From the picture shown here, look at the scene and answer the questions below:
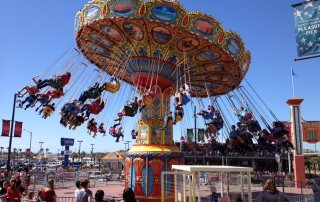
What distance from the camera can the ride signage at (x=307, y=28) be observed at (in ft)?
31.1

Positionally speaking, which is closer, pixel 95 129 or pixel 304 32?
pixel 304 32

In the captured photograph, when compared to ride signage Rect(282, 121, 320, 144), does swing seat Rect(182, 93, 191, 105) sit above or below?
above

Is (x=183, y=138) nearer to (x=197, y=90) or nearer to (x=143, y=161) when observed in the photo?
(x=197, y=90)

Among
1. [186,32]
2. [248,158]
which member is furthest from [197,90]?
[248,158]

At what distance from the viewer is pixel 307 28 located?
9.66 m

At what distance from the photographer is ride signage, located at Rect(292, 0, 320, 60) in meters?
9.47

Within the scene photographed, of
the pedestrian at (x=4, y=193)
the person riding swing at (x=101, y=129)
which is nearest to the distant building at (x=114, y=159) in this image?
the person riding swing at (x=101, y=129)

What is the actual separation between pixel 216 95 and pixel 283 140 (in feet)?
21.5

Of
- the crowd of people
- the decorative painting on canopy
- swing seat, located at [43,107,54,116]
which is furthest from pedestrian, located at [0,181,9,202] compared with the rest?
the decorative painting on canopy

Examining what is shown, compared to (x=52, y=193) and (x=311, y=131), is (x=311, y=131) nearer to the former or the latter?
(x=311, y=131)

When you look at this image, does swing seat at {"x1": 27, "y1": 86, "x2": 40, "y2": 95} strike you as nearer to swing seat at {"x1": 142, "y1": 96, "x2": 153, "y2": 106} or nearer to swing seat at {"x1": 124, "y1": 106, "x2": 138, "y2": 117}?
swing seat at {"x1": 124, "y1": 106, "x2": 138, "y2": 117}

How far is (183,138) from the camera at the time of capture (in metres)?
21.2

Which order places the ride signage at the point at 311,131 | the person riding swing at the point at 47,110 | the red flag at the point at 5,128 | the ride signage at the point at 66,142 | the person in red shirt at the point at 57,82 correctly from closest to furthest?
the person in red shirt at the point at 57,82, the person riding swing at the point at 47,110, the red flag at the point at 5,128, the ride signage at the point at 311,131, the ride signage at the point at 66,142

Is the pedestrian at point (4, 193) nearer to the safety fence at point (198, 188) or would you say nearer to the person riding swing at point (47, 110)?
the safety fence at point (198, 188)
